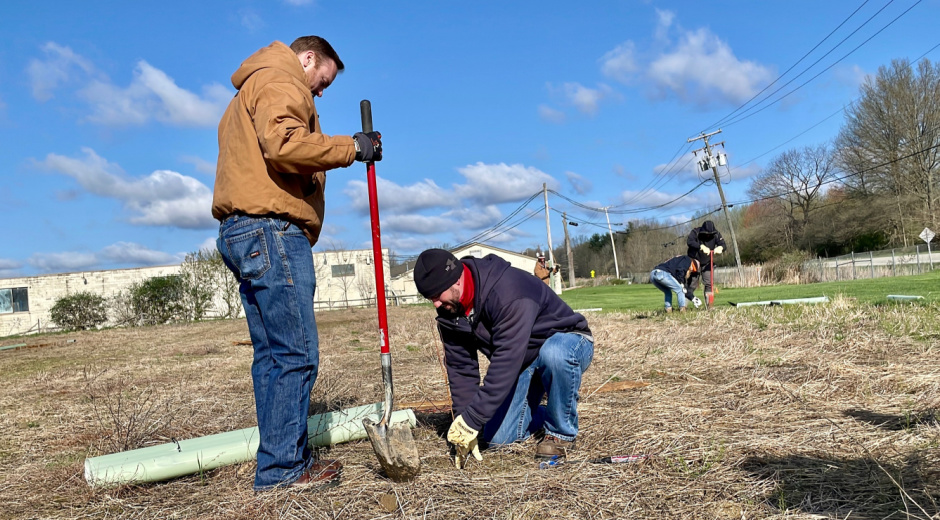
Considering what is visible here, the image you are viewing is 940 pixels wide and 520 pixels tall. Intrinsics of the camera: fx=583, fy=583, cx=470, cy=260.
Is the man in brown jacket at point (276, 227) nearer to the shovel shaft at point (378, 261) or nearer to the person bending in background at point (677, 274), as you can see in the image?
the shovel shaft at point (378, 261)

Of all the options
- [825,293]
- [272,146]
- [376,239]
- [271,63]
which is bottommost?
[825,293]

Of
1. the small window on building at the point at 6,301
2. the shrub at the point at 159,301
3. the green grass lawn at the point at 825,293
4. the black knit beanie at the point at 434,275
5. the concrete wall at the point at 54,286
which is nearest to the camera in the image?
the black knit beanie at the point at 434,275

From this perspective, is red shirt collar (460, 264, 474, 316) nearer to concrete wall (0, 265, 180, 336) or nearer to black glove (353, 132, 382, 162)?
black glove (353, 132, 382, 162)

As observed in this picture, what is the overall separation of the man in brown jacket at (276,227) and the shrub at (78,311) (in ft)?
99.8

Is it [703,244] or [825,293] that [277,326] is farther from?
[825,293]

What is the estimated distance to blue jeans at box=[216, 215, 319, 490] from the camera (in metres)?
2.53

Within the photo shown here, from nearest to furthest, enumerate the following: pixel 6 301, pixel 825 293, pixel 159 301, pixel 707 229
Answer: pixel 707 229
pixel 825 293
pixel 159 301
pixel 6 301

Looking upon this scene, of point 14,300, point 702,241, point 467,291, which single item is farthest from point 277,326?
point 14,300

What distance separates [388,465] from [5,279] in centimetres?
4011

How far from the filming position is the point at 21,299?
33.1 m

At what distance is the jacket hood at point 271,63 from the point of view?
8.70 feet

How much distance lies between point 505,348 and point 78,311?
3171cm

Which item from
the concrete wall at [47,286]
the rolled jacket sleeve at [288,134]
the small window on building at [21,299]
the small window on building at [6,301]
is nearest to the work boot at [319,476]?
the rolled jacket sleeve at [288,134]

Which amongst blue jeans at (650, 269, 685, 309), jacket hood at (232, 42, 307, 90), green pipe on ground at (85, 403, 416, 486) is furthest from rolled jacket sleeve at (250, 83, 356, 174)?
blue jeans at (650, 269, 685, 309)
